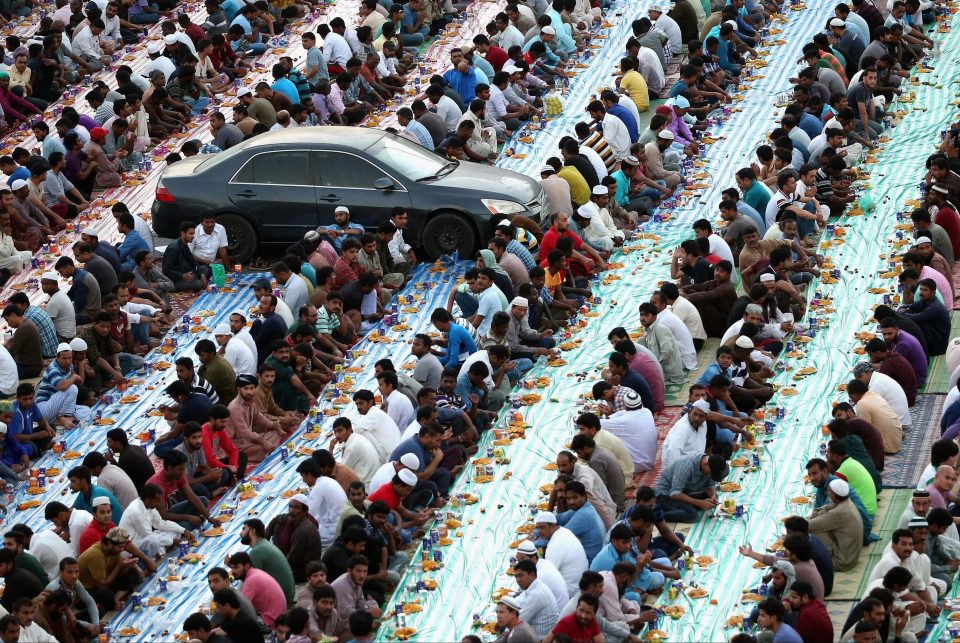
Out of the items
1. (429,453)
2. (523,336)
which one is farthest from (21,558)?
(523,336)

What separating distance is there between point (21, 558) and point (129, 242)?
7.27 metres

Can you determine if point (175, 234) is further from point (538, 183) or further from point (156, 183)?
point (538, 183)

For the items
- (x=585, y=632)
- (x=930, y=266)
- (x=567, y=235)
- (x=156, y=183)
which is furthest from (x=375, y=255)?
(x=585, y=632)

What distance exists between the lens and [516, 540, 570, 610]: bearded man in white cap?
16.3 meters

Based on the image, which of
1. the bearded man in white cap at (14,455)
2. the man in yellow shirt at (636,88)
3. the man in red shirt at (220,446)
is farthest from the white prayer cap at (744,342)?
the man in yellow shirt at (636,88)

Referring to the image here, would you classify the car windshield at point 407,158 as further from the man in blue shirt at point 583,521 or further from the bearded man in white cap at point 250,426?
the man in blue shirt at point 583,521

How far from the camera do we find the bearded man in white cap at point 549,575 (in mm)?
16312

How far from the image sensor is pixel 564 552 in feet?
55.1

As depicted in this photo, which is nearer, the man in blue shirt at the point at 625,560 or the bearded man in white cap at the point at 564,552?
the man in blue shirt at the point at 625,560

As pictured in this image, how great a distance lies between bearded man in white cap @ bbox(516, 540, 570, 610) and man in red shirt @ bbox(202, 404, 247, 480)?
422cm

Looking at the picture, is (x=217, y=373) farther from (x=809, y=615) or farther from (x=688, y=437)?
(x=809, y=615)

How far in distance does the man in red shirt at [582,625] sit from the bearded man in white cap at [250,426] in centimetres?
540

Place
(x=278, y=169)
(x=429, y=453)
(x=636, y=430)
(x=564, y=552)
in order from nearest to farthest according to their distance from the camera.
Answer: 1. (x=564, y=552)
2. (x=429, y=453)
3. (x=636, y=430)
4. (x=278, y=169)

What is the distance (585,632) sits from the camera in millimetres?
15609
